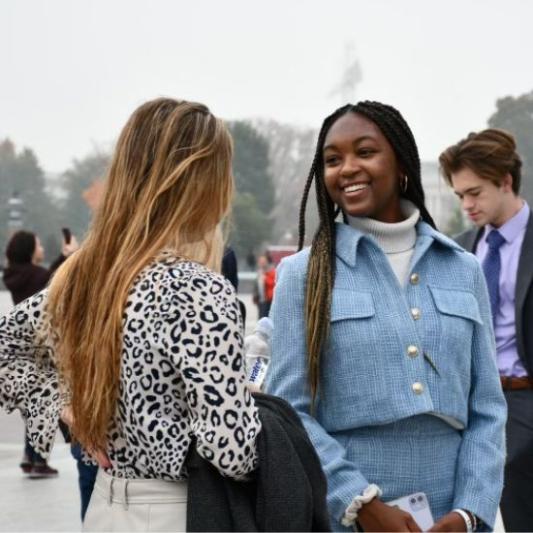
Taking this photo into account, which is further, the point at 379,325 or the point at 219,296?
the point at 379,325

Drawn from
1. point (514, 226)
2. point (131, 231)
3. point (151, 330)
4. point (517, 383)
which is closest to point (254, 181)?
point (514, 226)

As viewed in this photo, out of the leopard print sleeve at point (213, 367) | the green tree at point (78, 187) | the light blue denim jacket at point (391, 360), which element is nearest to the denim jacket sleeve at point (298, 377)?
the light blue denim jacket at point (391, 360)

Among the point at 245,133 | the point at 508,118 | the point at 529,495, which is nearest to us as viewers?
the point at 529,495

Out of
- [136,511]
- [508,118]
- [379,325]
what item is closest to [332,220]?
[379,325]

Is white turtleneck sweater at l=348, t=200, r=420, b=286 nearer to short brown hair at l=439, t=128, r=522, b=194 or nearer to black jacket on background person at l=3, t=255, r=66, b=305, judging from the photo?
short brown hair at l=439, t=128, r=522, b=194

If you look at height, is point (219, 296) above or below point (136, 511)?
above

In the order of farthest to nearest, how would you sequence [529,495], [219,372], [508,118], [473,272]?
1. [508,118]
2. [529,495]
3. [473,272]
4. [219,372]

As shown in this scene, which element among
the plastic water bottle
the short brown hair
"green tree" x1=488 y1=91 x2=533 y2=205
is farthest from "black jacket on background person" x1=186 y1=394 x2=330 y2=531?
"green tree" x1=488 y1=91 x2=533 y2=205

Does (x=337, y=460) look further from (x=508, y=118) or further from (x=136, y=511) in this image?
(x=508, y=118)

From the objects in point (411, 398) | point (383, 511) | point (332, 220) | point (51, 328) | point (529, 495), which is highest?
point (332, 220)

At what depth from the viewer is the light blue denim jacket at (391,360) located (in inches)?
104

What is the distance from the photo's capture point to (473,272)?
288 cm

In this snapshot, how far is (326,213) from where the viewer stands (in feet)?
9.36

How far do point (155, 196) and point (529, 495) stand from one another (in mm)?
2440
